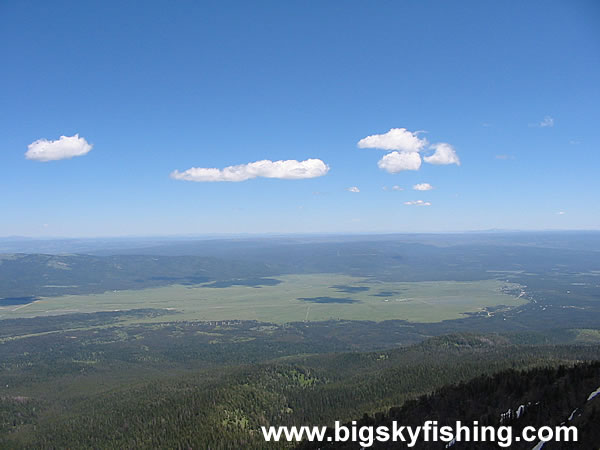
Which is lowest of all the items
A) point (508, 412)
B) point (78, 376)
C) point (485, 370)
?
point (78, 376)

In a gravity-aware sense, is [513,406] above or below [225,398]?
above

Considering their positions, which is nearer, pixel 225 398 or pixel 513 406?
pixel 513 406

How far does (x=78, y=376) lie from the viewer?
171250 millimetres

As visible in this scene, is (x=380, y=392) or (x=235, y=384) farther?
(x=235, y=384)

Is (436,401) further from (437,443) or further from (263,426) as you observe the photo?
(263,426)

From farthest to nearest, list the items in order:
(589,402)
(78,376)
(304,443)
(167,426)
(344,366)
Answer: (78,376) < (344,366) < (167,426) < (304,443) < (589,402)

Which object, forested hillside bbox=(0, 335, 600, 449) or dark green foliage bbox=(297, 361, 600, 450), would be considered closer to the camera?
dark green foliage bbox=(297, 361, 600, 450)

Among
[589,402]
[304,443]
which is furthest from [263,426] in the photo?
[589,402]

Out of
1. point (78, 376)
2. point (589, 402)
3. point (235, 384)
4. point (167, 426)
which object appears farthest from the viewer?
point (78, 376)

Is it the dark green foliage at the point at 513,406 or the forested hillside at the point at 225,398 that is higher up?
the dark green foliage at the point at 513,406

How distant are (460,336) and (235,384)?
11077 centimetres

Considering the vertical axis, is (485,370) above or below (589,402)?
below

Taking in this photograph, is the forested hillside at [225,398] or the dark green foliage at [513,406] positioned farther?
the forested hillside at [225,398]

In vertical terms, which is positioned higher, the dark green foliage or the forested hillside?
the dark green foliage
